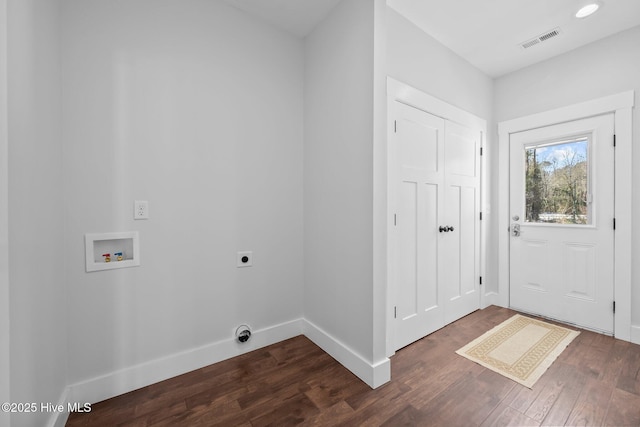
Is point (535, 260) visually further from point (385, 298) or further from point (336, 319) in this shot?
point (336, 319)

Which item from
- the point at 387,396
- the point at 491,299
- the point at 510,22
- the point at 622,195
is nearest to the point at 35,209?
the point at 387,396

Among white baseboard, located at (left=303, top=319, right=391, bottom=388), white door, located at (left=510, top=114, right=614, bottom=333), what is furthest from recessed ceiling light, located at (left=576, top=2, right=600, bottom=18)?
white baseboard, located at (left=303, top=319, right=391, bottom=388)

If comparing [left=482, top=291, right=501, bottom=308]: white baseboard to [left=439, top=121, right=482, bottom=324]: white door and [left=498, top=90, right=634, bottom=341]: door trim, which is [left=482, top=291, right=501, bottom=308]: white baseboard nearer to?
[left=439, top=121, right=482, bottom=324]: white door

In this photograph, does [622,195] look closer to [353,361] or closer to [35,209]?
[353,361]

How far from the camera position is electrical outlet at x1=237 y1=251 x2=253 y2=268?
2.06m

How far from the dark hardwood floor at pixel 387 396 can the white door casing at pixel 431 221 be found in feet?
1.50

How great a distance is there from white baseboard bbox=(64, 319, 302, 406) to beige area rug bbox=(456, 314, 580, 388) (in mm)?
1622

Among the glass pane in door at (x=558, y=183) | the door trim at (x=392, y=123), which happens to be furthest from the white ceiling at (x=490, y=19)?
the glass pane in door at (x=558, y=183)

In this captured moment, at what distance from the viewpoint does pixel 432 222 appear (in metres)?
2.37

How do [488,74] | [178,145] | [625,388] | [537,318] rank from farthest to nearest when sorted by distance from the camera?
1. [488,74]
2. [537,318]
3. [178,145]
4. [625,388]

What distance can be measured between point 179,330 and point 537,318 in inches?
135

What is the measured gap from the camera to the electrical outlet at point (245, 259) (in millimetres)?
2062

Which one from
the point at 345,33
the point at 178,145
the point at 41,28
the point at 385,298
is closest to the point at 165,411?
the point at 385,298

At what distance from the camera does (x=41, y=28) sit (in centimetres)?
122
